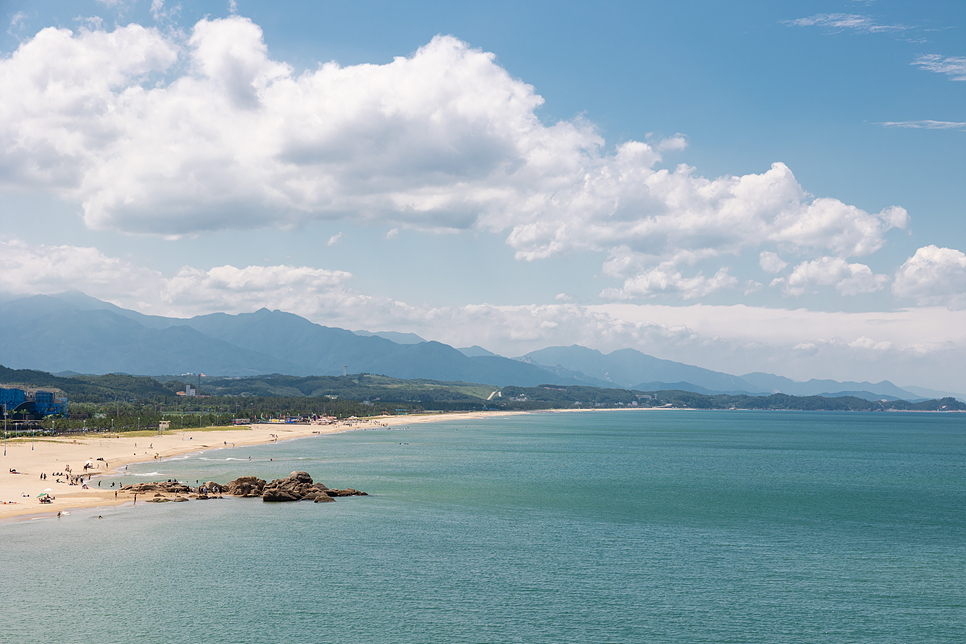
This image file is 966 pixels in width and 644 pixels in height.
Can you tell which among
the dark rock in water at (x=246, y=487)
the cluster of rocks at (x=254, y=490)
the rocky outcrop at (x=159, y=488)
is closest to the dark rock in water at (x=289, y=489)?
the cluster of rocks at (x=254, y=490)

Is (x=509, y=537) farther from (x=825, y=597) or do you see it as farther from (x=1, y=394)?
(x=1, y=394)

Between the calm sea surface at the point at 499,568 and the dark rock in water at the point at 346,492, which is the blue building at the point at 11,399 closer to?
the calm sea surface at the point at 499,568

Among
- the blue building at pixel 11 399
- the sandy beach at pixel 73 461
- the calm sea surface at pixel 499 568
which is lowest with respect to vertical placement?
the sandy beach at pixel 73 461

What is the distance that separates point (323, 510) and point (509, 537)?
2594 centimetres

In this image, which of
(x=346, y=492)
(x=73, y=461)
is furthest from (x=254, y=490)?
(x=73, y=461)

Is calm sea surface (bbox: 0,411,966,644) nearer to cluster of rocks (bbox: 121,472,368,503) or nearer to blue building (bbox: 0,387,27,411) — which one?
cluster of rocks (bbox: 121,472,368,503)

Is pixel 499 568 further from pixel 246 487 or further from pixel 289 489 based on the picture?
pixel 246 487

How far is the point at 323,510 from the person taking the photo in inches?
3206

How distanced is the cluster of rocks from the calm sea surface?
3553mm

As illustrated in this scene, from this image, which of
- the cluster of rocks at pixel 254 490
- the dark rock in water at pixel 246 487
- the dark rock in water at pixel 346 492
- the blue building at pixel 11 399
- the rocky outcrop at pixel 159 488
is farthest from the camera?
the blue building at pixel 11 399

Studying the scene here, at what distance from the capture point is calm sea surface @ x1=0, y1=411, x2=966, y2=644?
4281cm

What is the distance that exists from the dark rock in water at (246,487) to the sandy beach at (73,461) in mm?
12513

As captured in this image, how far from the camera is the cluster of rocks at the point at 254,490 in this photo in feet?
291

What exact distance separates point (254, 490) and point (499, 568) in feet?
163
